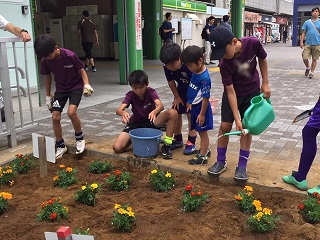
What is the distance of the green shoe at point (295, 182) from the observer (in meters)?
3.28

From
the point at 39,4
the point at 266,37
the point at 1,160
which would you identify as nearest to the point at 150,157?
the point at 1,160

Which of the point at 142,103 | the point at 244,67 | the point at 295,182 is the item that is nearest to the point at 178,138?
the point at 142,103

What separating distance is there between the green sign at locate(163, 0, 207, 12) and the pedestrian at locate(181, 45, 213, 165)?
46.3 feet

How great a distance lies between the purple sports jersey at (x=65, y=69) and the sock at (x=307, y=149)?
2.50 metres

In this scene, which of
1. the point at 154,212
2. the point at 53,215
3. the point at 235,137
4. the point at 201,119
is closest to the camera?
the point at 53,215

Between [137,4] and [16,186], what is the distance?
21.6ft

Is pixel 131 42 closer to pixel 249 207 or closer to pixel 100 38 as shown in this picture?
pixel 249 207

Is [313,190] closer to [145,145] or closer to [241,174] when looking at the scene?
[241,174]

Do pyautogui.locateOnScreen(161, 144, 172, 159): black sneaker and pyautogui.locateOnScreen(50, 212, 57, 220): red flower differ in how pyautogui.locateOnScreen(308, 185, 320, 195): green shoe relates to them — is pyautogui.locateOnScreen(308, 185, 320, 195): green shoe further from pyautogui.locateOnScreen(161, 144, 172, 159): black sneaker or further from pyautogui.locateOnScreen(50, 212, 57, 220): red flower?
pyautogui.locateOnScreen(50, 212, 57, 220): red flower

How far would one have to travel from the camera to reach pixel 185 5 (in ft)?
61.0

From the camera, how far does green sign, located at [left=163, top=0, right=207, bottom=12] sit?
17.4 m

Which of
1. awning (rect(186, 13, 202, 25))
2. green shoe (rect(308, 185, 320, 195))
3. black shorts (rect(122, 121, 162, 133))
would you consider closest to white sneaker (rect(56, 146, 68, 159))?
black shorts (rect(122, 121, 162, 133))

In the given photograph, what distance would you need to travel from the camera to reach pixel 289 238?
260 centimetres

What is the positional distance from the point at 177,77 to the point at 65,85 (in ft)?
4.28
